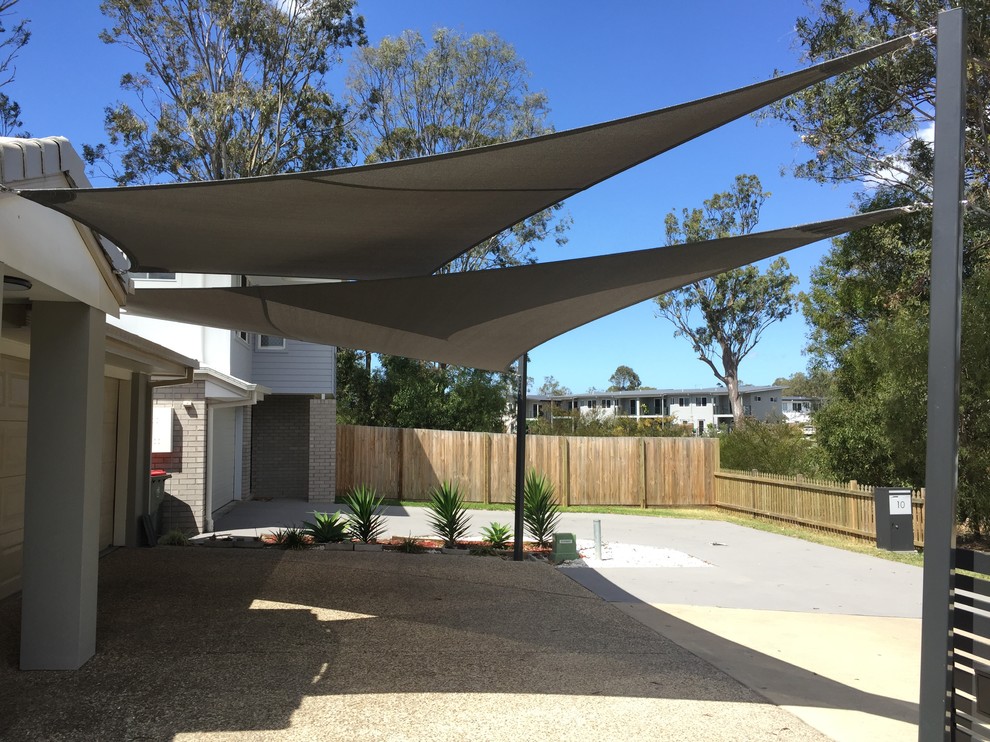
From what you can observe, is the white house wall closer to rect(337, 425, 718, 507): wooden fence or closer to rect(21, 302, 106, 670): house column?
rect(337, 425, 718, 507): wooden fence

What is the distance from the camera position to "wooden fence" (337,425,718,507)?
19844mm

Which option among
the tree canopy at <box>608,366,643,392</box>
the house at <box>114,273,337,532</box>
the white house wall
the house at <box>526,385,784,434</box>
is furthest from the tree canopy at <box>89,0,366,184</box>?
the tree canopy at <box>608,366,643,392</box>

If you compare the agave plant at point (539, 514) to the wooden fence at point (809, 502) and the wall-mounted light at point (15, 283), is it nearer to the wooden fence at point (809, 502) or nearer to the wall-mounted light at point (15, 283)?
the wooden fence at point (809, 502)

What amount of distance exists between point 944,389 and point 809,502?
12.9 meters

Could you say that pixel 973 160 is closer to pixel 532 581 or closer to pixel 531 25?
pixel 532 581

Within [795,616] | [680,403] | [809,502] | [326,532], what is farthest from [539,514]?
[680,403]

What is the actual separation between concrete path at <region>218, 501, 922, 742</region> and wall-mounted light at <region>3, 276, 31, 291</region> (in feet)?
16.0

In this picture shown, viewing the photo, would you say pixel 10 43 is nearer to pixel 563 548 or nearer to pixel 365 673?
pixel 563 548

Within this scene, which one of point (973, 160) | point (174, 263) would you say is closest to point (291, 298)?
point (174, 263)

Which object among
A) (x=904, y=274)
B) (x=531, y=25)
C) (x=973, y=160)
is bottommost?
(x=904, y=274)

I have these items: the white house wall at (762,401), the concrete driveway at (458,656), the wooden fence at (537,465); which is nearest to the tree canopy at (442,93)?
the wooden fence at (537,465)

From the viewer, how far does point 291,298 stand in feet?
18.7

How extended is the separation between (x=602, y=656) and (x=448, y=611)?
5.57 feet

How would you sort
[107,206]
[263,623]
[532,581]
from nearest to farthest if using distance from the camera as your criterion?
[107,206]
[263,623]
[532,581]
